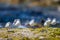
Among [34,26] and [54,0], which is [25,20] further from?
[54,0]

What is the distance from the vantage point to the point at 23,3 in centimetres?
282

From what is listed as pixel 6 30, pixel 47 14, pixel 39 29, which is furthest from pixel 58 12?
pixel 6 30

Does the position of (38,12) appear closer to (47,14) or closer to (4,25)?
(47,14)

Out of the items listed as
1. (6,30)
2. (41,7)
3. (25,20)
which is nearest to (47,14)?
(41,7)

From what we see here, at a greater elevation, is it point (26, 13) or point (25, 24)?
point (26, 13)

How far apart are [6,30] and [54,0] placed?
0.83m

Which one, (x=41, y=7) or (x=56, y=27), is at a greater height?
(x=41, y=7)

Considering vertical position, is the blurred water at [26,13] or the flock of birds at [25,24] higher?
the blurred water at [26,13]

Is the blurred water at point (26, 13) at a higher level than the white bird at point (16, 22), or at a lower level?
higher

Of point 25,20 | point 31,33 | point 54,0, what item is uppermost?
point 54,0

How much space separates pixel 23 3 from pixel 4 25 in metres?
0.43

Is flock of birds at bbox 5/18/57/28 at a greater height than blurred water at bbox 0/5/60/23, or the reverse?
blurred water at bbox 0/5/60/23

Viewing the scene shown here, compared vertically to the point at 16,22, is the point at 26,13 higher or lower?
higher

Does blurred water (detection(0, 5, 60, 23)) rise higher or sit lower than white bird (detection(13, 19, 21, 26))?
higher
